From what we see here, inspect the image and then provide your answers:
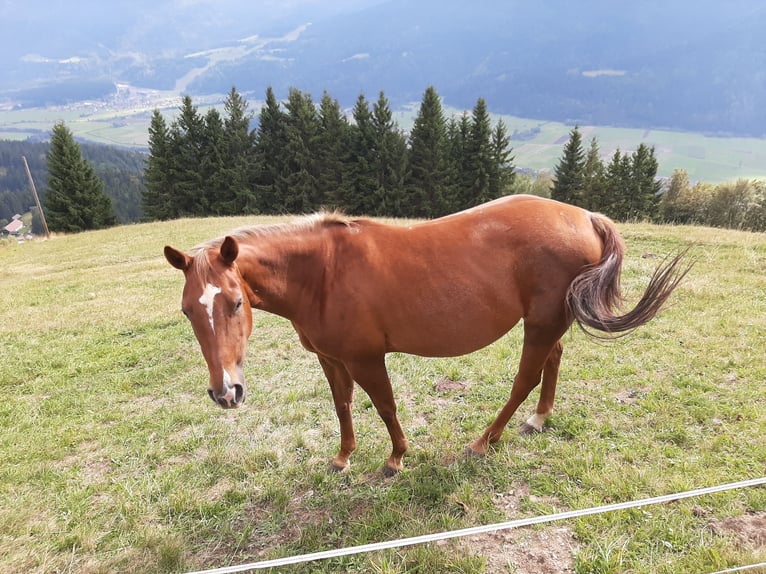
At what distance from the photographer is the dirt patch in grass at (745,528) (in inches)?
105

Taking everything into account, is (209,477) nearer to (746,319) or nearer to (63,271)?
(746,319)

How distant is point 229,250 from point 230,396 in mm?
905

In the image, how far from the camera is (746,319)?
5.71m

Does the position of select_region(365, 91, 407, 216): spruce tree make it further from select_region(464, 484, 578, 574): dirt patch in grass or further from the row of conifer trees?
select_region(464, 484, 578, 574): dirt patch in grass

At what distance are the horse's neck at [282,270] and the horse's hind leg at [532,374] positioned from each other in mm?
1896

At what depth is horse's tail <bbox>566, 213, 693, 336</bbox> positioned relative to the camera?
10.2 feet

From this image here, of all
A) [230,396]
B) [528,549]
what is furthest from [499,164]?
[230,396]

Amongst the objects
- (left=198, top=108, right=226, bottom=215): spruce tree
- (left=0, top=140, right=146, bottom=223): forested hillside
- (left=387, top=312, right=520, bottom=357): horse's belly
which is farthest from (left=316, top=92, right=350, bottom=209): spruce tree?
(left=0, top=140, right=146, bottom=223): forested hillside

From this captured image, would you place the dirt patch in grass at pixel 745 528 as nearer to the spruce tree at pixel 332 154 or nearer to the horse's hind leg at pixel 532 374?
the horse's hind leg at pixel 532 374

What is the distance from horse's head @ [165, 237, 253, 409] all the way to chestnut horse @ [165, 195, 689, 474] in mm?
395

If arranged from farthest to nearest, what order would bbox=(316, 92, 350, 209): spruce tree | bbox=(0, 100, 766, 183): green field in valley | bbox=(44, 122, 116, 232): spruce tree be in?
1. bbox=(0, 100, 766, 183): green field in valley
2. bbox=(316, 92, 350, 209): spruce tree
3. bbox=(44, 122, 116, 232): spruce tree

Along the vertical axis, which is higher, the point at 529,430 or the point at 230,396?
the point at 230,396

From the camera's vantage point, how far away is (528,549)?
9.16ft

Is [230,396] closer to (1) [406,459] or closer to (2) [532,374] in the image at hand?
(1) [406,459]
